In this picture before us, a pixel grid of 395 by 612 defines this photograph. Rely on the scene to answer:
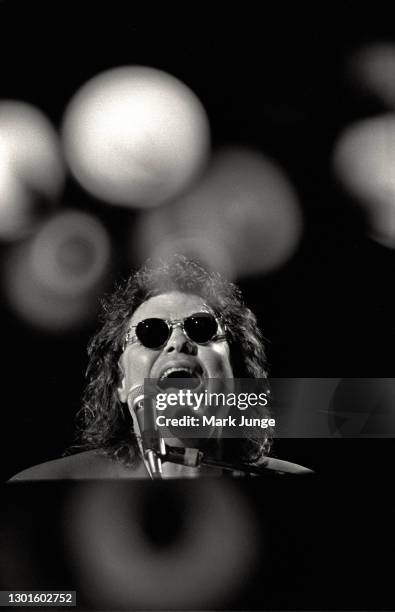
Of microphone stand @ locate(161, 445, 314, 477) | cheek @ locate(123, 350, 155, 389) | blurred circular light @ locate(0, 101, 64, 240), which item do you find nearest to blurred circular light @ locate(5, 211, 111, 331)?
blurred circular light @ locate(0, 101, 64, 240)

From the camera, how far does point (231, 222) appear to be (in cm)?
180

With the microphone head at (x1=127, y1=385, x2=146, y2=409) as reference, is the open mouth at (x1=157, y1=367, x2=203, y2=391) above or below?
above

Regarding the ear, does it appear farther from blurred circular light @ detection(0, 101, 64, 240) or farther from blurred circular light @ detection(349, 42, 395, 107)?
blurred circular light @ detection(349, 42, 395, 107)

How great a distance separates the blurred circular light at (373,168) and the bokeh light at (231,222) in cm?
18

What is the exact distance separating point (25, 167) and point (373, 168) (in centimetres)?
100

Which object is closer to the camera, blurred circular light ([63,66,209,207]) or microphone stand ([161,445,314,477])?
microphone stand ([161,445,314,477])

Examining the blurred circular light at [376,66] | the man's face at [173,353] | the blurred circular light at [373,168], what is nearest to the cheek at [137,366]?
the man's face at [173,353]

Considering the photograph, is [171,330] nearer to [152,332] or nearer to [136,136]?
[152,332]

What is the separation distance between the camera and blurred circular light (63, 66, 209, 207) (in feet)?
5.91

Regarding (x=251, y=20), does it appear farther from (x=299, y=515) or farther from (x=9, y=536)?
(x=9, y=536)

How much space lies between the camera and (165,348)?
1729 mm

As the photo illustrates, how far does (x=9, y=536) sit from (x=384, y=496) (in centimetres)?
100

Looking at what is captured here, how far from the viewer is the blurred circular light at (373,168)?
1808 mm

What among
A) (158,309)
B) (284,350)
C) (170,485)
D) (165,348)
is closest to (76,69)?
(158,309)
